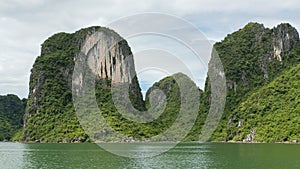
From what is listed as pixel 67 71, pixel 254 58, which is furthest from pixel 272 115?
pixel 67 71

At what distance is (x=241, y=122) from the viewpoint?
106 m

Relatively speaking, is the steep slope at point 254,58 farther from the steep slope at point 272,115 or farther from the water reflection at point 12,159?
the water reflection at point 12,159

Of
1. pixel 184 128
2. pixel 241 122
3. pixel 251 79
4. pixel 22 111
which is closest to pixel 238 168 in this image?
pixel 241 122

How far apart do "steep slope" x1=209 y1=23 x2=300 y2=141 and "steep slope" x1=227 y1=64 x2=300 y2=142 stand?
41.8 ft

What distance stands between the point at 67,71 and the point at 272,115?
6773cm

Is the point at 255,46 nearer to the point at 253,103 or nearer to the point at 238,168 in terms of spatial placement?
the point at 253,103

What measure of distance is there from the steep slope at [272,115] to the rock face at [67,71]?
3808 centimetres

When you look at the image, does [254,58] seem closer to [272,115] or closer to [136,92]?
[136,92]

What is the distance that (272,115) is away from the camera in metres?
96.1

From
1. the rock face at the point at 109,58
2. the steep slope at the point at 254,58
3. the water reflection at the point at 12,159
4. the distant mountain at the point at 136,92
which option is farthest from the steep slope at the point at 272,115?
the water reflection at the point at 12,159

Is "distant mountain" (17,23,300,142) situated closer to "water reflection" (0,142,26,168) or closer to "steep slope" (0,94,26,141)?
"steep slope" (0,94,26,141)

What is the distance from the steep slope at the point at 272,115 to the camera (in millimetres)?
85438

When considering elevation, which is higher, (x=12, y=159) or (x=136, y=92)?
(x=136, y=92)

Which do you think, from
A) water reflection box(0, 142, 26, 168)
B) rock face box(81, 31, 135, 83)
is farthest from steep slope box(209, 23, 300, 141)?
water reflection box(0, 142, 26, 168)
